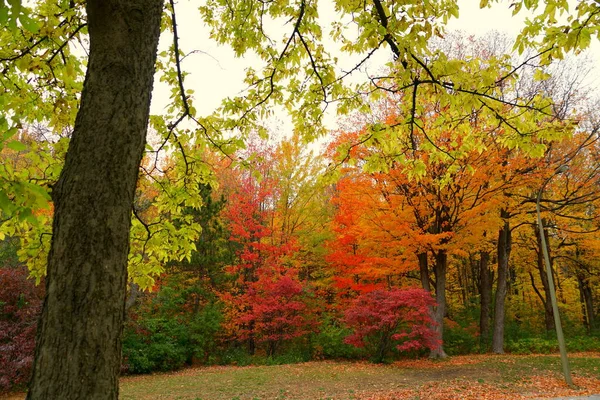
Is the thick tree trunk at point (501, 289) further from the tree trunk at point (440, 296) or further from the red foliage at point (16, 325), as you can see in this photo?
the red foliage at point (16, 325)

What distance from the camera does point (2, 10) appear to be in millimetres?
1469

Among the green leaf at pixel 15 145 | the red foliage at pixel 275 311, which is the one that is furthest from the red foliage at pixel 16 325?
the green leaf at pixel 15 145

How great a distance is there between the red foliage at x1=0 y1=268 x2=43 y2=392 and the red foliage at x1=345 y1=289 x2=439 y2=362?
10.4 metres

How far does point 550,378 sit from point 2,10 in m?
13.4

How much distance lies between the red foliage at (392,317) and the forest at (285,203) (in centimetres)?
8

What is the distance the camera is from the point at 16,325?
11.7 meters

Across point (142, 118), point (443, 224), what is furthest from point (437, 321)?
point (142, 118)

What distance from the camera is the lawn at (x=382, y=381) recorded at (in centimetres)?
900

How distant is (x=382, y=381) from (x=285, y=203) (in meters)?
9.96

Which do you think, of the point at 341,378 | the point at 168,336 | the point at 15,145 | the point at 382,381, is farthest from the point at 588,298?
the point at 15,145

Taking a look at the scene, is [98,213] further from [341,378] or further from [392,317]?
[392,317]

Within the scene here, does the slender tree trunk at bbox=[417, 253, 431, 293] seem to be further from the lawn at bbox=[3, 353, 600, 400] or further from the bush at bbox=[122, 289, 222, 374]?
the bush at bbox=[122, 289, 222, 374]

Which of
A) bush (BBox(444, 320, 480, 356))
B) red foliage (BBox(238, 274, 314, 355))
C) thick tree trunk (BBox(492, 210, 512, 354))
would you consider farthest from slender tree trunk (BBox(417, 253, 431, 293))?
red foliage (BBox(238, 274, 314, 355))

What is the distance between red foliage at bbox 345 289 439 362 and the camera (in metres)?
12.6
